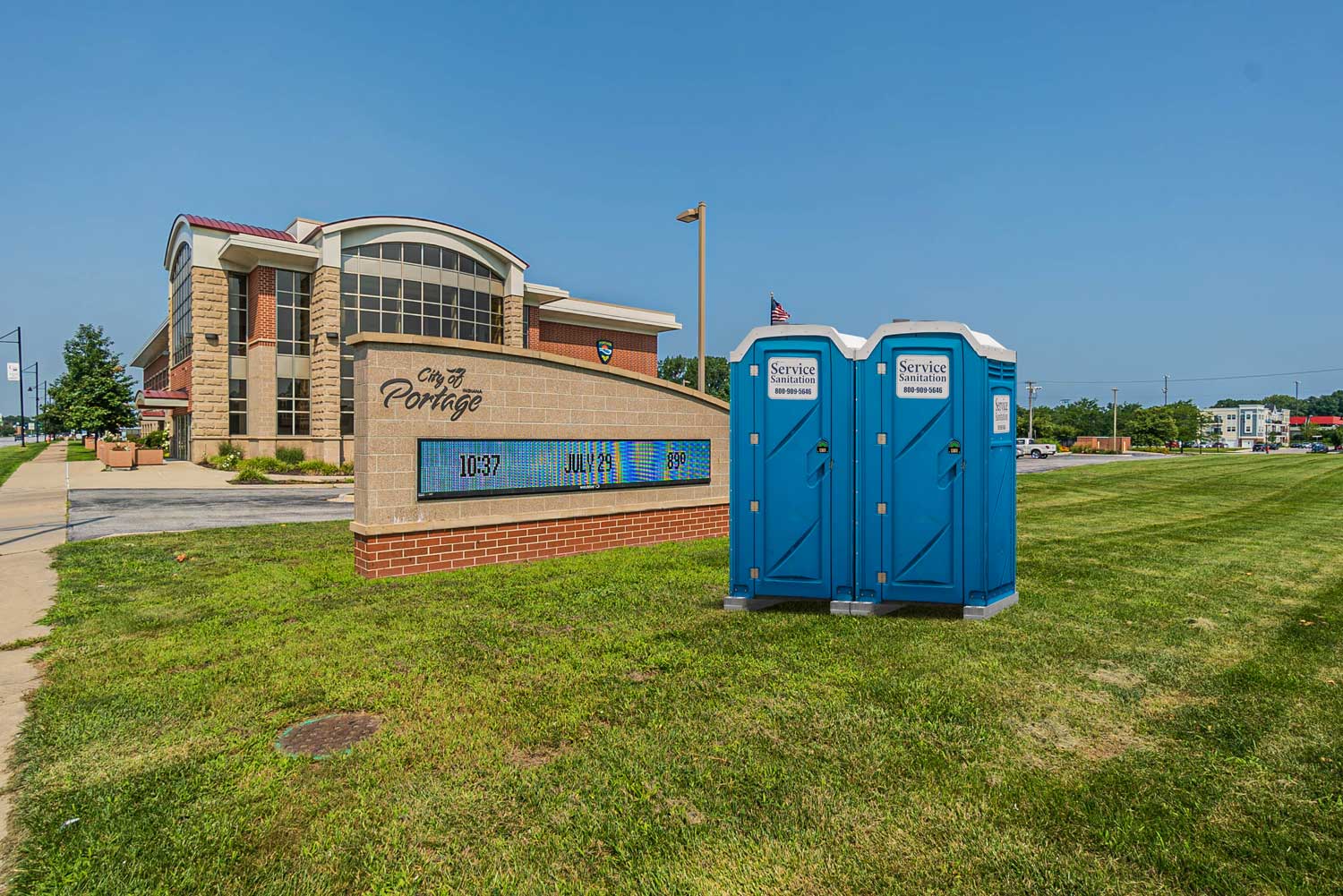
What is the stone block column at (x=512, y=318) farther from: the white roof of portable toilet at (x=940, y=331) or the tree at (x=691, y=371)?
the tree at (x=691, y=371)

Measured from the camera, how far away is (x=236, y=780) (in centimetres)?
369

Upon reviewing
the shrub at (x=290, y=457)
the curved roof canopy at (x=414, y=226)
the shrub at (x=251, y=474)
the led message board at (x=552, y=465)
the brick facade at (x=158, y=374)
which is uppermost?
the curved roof canopy at (x=414, y=226)

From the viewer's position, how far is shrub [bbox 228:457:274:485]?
2647 centimetres

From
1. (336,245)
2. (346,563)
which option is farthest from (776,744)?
(336,245)

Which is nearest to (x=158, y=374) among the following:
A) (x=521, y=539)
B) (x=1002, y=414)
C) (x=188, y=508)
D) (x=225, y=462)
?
(x=225, y=462)

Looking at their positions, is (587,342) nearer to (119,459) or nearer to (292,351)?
(292,351)

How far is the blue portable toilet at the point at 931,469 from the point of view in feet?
21.7

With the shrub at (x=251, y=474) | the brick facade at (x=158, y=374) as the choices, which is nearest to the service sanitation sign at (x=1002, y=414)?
the shrub at (x=251, y=474)

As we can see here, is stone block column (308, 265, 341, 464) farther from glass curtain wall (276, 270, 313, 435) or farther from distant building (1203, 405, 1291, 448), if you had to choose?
distant building (1203, 405, 1291, 448)

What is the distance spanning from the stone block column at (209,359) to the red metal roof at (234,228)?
2043 millimetres

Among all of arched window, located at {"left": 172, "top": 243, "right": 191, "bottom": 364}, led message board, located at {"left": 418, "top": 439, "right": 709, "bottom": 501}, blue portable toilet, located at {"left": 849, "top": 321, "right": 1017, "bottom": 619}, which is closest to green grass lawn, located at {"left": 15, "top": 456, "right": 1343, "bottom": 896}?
blue portable toilet, located at {"left": 849, "top": 321, "right": 1017, "bottom": 619}

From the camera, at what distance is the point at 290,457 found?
107 ft

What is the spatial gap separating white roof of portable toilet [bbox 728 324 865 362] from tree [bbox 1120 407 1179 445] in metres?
103

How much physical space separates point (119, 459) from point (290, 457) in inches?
283
